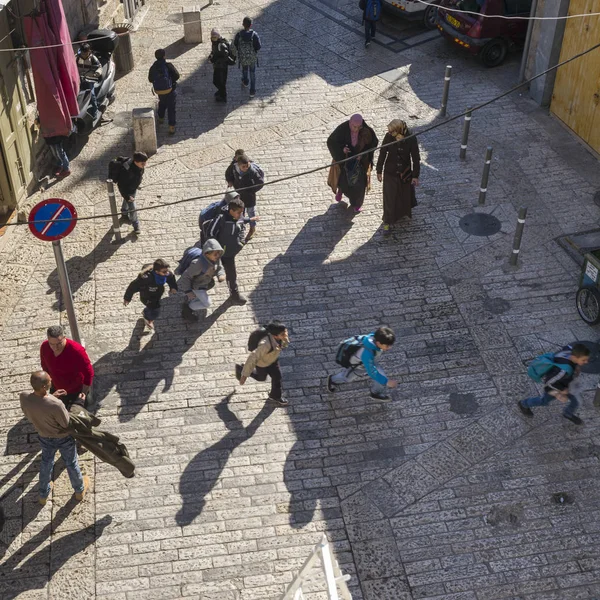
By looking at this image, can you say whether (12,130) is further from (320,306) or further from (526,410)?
(526,410)

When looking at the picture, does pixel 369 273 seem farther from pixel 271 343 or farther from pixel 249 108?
pixel 249 108

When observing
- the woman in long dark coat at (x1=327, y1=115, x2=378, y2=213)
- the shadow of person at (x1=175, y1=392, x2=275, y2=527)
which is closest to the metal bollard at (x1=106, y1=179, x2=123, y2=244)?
the woman in long dark coat at (x1=327, y1=115, x2=378, y2=213)

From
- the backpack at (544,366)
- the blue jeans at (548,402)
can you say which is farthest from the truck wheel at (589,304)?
the backpack at (544,366)

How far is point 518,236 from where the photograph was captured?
12.1m

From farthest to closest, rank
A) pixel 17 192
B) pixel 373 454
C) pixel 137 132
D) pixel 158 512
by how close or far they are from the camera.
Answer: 1. pixel 137 132
2. pixel 17 192
3. pixel 373 454
4. pixel 158 512

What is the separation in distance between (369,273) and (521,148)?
4.48m

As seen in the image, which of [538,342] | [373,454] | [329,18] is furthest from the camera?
[329,18]

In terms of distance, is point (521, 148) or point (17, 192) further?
point (521, 148)

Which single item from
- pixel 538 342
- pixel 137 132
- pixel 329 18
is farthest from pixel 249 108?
pixel 538 342

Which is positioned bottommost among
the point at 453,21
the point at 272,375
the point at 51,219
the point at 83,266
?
the point at 83,266

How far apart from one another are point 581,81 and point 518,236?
14.5 ft

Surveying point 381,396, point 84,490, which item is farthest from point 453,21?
point 84,490

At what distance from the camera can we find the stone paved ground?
865cm

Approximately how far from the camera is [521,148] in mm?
14977
